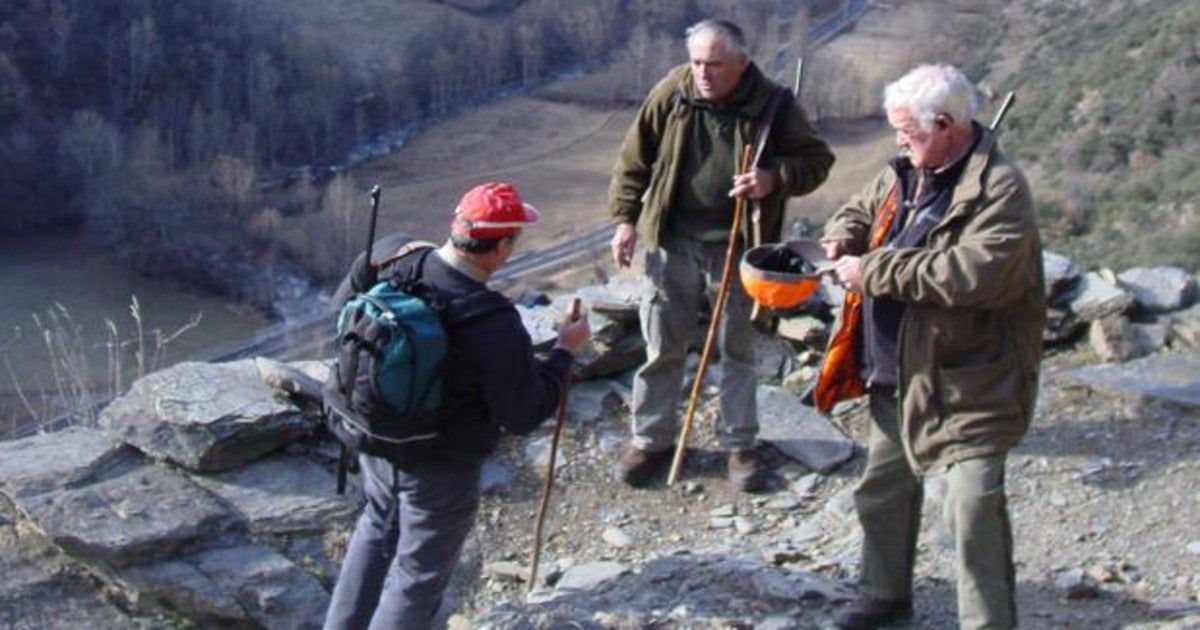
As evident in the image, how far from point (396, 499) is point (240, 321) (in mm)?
26079

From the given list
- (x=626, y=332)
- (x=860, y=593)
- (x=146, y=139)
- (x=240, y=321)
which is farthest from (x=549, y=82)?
(x=860, y=593)

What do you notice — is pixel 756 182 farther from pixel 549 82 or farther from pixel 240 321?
pixel 549 82

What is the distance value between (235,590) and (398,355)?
2271 millimetres

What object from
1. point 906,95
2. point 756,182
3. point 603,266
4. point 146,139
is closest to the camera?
point 906,95

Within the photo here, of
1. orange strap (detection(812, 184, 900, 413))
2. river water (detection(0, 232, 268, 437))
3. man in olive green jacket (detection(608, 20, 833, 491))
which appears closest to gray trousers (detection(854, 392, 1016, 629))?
orange strap (detection(812, 184, 900, 413))

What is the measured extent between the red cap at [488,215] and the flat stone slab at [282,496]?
8.27ft

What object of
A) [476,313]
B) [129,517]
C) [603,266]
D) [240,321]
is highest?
[476,313]

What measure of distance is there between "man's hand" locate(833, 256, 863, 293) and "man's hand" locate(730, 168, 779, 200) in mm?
1263

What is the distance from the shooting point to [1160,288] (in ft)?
25.9

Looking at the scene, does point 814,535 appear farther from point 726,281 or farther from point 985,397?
point 985,397

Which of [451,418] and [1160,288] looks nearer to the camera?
[451,418]

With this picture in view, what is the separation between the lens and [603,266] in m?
25.8

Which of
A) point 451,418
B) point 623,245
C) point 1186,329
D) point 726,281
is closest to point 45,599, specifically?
point 451,418

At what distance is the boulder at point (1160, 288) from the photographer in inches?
307
